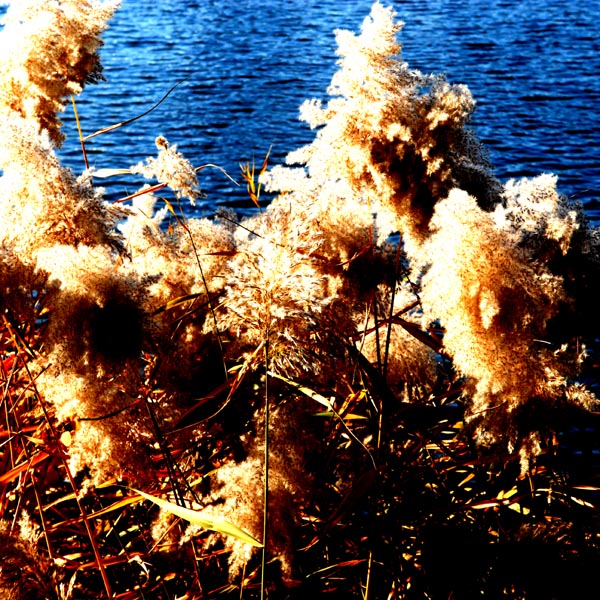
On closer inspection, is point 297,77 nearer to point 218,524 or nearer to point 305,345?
point 305,345

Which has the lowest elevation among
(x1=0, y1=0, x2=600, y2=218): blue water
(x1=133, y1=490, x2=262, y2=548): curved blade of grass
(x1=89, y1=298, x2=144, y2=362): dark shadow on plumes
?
(x1=0, y1=0, x2=600, y2=218): blue water

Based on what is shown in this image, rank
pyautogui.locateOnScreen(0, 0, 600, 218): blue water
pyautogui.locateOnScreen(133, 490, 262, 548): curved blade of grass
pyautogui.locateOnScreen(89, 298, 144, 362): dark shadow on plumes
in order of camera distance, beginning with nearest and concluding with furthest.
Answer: pyautogui.locateOnScreen(133, 490, 262, 548): curved blade of grass → pyautogui.locateOnScreen(89, 298, 144, 362): dark shadow on plumes → pyautogui.locateOnScreen(0, 0, 600, 218): blue water

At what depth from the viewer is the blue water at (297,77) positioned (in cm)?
1195

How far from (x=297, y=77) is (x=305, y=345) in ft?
47.6

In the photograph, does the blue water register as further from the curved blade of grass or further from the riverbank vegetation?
the curved blade of grass

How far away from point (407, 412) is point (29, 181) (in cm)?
138

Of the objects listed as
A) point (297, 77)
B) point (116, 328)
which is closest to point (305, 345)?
point (116, 328)

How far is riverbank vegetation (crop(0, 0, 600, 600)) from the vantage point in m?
1.96

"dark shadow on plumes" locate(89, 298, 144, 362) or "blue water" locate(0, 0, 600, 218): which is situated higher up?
"dark shadow on plumes" locate(89, 298, 144, 362)

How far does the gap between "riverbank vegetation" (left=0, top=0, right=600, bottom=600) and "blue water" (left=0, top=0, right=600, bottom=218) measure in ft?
20.2

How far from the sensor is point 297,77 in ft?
51.8

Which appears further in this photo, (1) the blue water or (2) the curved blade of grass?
(1) the blue water

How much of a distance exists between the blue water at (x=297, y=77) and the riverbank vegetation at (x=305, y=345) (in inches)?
243

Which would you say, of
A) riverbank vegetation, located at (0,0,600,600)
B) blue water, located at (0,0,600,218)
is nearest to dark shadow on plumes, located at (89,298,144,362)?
riverbank vegetation, located at (0,0,600,600)
